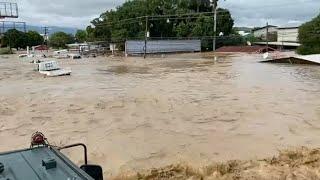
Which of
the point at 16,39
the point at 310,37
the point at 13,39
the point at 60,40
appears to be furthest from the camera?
the point at 60,40

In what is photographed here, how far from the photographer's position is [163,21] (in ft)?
259

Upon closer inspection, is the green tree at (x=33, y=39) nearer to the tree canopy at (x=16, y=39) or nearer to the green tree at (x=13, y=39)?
the tree canopy at (x=16, y=39)

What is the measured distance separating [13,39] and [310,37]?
6838cm

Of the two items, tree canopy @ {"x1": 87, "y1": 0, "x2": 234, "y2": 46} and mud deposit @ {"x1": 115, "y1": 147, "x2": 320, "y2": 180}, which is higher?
tree canopy @ {"x1": 87, "y1": 0, "x2": 234, "y2": 46}

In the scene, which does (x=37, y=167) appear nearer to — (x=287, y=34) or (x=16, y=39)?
(x=287, y=34)

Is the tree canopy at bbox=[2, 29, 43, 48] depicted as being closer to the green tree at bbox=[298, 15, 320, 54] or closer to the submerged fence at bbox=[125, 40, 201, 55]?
the submerged fence at bbox=[125, 40, 201, 55]

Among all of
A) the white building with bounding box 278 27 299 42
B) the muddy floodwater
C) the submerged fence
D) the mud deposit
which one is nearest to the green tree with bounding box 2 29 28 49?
the submerged fence

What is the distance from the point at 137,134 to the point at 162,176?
15.0 ft

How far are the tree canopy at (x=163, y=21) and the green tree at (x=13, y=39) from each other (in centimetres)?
2479

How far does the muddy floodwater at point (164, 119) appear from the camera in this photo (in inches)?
461

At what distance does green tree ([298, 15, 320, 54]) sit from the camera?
49900mm

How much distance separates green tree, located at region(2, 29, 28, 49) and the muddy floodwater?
2901 inches

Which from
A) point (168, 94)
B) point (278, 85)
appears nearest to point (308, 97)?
point (278, 85)

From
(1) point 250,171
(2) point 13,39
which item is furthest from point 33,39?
(1) point 250,171
